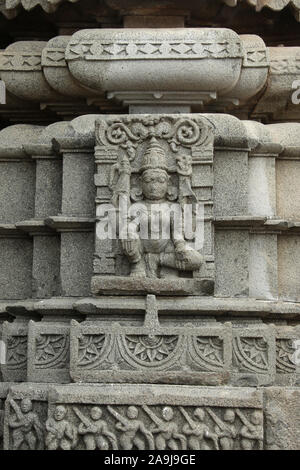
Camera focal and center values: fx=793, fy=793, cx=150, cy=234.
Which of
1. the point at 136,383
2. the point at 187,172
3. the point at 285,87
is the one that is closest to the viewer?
the point at 136,383

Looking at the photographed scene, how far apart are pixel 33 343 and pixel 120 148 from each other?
143 cm

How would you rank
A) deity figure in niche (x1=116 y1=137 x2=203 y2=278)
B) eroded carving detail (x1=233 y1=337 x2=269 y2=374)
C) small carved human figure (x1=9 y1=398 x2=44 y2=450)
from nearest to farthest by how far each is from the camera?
small carved human figure (x1=9 y1=398 x2=44 y2=450) < eroded carving detail (x1=233 y1=337 x2=269 y2=374) < deity figure in niche (x1=116 y1=137 x2=203 y2=278)

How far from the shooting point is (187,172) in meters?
5.29

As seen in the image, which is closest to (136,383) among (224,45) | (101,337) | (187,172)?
(101,337)

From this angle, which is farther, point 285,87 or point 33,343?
point 285,87

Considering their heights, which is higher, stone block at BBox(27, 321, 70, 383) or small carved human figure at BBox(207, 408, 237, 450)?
stone block at BBox(27, 321, 70, 383)

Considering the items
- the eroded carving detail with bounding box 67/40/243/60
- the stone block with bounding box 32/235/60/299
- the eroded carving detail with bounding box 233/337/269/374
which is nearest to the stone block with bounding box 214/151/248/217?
the eroded carving detail with bounding box 67/40/243/60

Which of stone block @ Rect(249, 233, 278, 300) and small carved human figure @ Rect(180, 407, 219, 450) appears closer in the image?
small carved human figure @ Rect(180, 407, 219, 450)

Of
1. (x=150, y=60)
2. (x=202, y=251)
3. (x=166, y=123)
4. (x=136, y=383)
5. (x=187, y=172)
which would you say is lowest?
(x=136, y=383)

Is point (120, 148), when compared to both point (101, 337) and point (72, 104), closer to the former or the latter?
point (72, 104)

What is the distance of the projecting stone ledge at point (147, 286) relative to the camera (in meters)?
5.12

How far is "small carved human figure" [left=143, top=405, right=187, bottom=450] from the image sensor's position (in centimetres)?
477

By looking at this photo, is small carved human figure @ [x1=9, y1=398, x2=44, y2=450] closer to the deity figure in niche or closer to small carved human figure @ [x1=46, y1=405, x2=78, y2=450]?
small carved human figure @ [x1=46, y1=405, x2=78, y2=450]

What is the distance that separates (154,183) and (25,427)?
1.77m
